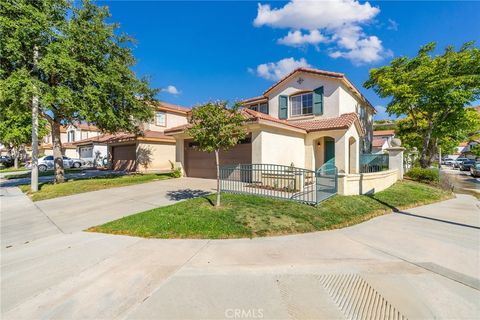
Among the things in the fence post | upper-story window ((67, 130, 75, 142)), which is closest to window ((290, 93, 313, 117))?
the fence post

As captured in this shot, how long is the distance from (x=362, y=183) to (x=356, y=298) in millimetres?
7236

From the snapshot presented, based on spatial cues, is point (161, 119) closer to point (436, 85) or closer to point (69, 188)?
point (69, 188)

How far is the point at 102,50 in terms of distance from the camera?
11.8 m

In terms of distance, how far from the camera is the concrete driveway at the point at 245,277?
8.73 feet

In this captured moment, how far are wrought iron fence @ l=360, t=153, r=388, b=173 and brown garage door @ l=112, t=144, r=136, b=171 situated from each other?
19.3 meters

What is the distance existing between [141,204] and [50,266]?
13.9ft

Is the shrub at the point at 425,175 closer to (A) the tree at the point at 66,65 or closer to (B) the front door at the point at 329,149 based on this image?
(B) the front door at the point at 329,149

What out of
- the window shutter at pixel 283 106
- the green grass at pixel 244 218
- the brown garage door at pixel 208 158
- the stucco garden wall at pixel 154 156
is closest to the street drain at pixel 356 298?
the green grass at pixel 244 218

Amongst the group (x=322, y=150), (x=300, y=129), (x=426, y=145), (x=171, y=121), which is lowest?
(x=322, y=150)

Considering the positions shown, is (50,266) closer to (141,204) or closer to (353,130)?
(141,204)

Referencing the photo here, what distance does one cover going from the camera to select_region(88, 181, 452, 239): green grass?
519 centimetres

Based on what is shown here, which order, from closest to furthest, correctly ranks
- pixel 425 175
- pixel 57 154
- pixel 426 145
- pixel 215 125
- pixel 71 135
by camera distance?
1. pixel 215 125
2. pixel 57 154
3. pixel 425 175
4. pixel 426 145
5. pixel 71 135

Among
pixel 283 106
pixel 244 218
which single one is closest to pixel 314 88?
pixel 283 106

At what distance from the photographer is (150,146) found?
19.4 metres
